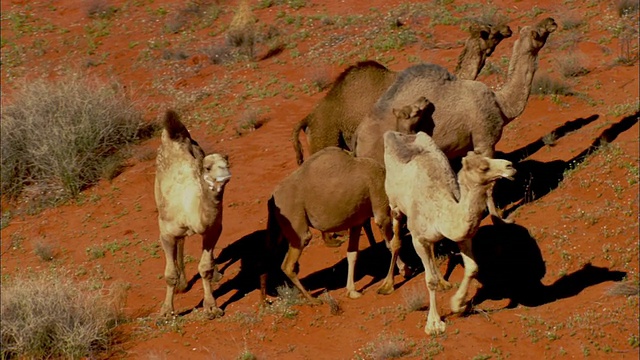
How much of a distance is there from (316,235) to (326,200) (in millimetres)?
2570

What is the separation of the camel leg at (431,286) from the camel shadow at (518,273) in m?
0.84

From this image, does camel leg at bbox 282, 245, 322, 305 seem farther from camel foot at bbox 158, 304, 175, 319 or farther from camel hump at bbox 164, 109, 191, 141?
camel hump at bbox 164, 109, 191, 141

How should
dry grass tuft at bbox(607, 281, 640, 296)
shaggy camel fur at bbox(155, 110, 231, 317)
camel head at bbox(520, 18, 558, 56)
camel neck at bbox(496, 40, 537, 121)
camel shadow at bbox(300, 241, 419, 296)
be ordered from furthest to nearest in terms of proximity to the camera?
camel head at bbox(520, 18, 558, 56)
camel neck at bbox(496, 40, 537, 121)
camel shadow at bbox(300, 241, 419, 296)
shaggy camel fur at bbox(155, 110, 231, 317)
dry grass tuft at bbox(607, 281, 640, 296)

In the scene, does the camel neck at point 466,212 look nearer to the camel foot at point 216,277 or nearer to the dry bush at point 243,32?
the camel foot at point 216,277

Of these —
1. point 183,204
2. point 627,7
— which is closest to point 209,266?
point 183,204

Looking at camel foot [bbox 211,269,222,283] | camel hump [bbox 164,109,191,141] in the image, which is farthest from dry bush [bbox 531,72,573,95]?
camel hump [bbox 164,109,191,141]

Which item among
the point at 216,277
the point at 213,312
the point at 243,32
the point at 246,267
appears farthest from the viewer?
the point at 243,32

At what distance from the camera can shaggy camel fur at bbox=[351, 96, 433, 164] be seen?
38.5ft

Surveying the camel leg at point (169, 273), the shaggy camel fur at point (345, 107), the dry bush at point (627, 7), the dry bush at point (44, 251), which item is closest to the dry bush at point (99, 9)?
the dry bush at point (44, 251)

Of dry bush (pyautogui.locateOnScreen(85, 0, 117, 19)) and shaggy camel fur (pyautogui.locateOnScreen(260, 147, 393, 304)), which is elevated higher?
shaggy camel fur (pyautogui.locateOnScreen(260, 147, 393, 304))

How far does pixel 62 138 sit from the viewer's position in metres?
17.8

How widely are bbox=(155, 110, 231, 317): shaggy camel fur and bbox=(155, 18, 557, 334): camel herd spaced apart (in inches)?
0.6

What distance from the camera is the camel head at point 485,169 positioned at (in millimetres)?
8898

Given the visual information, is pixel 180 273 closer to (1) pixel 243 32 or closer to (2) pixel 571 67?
(2) pixel 571 67
